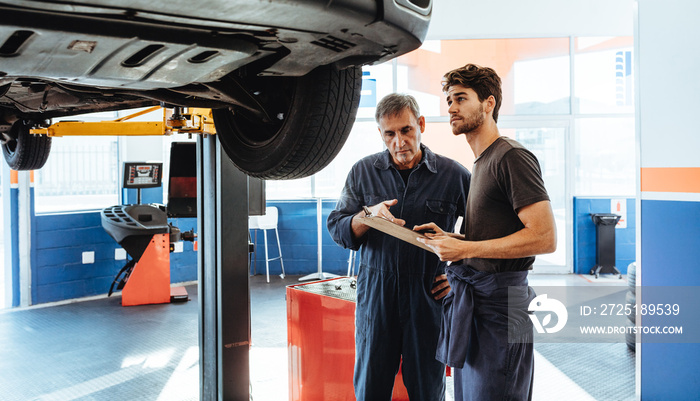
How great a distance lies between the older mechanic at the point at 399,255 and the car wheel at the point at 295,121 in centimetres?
30

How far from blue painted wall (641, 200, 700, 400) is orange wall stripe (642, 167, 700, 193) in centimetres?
7

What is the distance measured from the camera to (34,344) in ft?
12.8

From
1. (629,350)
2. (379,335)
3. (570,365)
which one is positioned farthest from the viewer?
(629,350)

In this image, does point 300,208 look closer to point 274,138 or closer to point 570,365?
point 570,365

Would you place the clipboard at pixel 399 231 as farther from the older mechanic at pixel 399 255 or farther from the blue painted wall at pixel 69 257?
the blue painted wall at pixel 69 257

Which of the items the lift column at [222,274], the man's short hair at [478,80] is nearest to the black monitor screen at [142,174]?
the lift column at [222,274]

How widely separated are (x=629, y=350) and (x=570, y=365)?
0.63 meters

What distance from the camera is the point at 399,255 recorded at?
1897 mm

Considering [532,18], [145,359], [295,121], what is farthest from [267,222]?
[295,121]

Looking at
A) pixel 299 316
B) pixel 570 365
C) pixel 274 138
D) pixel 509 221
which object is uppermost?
pixel 274 138

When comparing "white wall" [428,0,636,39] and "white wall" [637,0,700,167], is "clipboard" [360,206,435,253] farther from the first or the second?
"white wall" [428,0,636,39]

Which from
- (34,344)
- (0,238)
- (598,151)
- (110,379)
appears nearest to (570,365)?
(110,379)

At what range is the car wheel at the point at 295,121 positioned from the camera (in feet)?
5.19

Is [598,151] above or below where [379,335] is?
above
